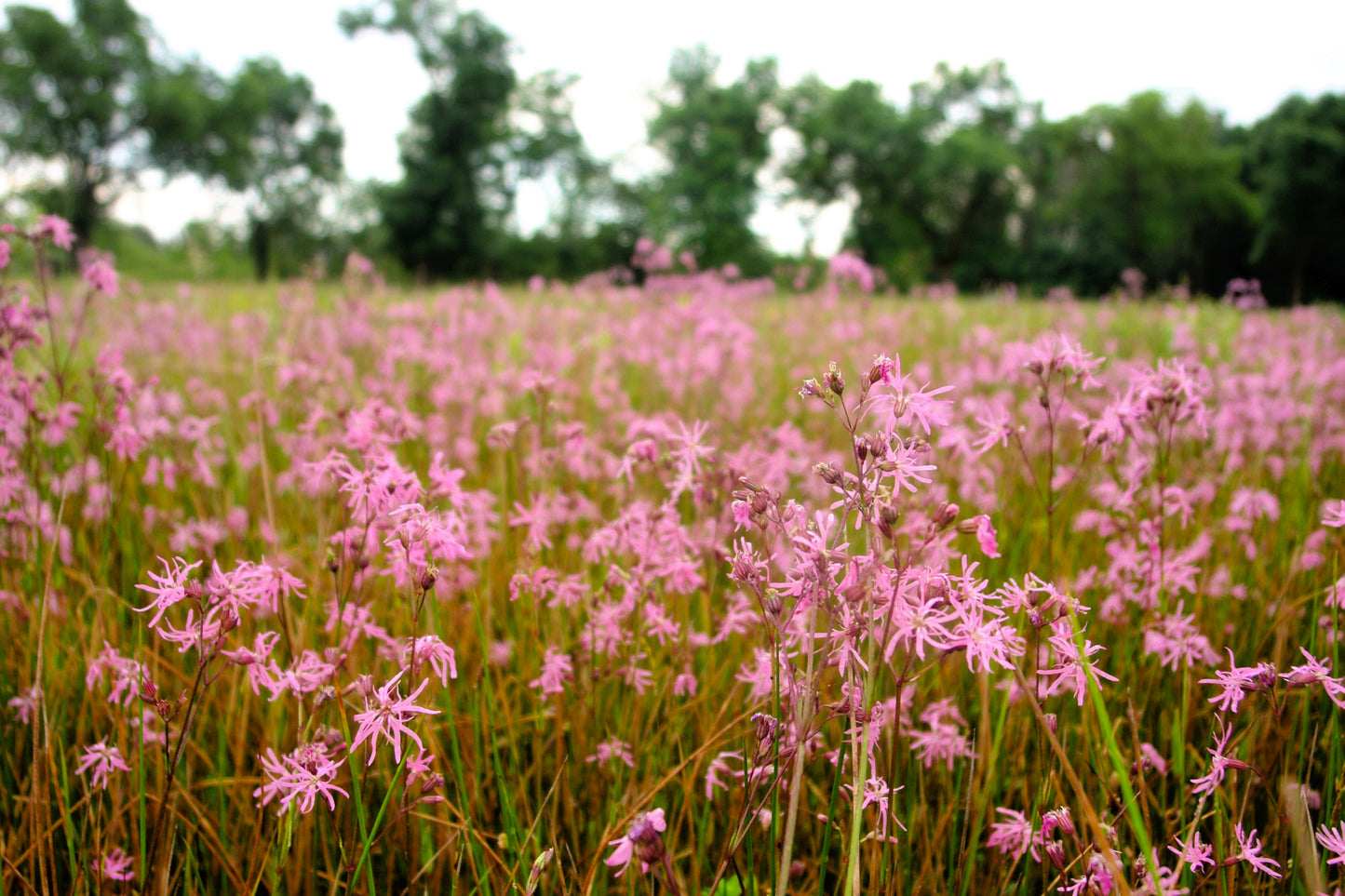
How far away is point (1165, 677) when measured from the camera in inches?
79.6

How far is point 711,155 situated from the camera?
148 feet

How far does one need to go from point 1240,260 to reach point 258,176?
61.8 m

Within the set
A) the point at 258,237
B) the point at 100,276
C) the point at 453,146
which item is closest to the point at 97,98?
the point at 258,237

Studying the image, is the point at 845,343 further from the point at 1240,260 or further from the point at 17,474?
the point at 1240,260

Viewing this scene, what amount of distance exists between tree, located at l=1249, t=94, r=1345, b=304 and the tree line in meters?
0.12

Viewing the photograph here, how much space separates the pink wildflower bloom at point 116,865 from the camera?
1.34 meters

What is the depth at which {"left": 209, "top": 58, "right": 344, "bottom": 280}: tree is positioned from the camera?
46.8 meters

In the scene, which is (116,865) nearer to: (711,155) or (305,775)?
(305,775)

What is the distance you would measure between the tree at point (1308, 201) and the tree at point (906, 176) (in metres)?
14.5

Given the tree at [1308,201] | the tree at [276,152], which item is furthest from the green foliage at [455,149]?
the tree at [1308,201]

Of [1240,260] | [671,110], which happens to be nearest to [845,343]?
[671,110]

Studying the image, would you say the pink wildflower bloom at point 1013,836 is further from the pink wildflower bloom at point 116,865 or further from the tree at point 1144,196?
the tree at point 1144,196

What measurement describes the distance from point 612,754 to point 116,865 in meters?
0.92

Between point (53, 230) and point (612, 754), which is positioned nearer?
point (612, 754)
